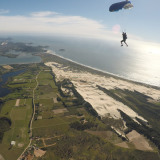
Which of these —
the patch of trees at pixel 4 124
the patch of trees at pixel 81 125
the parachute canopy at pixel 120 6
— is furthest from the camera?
the patch of trees at pixel 81 125

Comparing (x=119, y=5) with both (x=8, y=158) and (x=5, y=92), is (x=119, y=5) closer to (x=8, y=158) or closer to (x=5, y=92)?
(x=8, y=158)

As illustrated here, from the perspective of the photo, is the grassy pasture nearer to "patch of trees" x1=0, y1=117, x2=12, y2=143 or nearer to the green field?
the green field

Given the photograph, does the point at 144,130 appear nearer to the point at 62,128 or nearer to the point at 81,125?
the point at 81,125

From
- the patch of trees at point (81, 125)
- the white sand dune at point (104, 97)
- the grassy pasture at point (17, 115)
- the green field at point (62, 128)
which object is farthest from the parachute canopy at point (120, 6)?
the grassy pasture at point (17, 115)

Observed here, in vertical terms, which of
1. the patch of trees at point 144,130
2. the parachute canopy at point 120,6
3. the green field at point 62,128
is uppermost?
the parachute canopy at point 120,6

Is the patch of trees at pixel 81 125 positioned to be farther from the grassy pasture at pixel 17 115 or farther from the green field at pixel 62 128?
the grassy pasture at pixel 17 115
